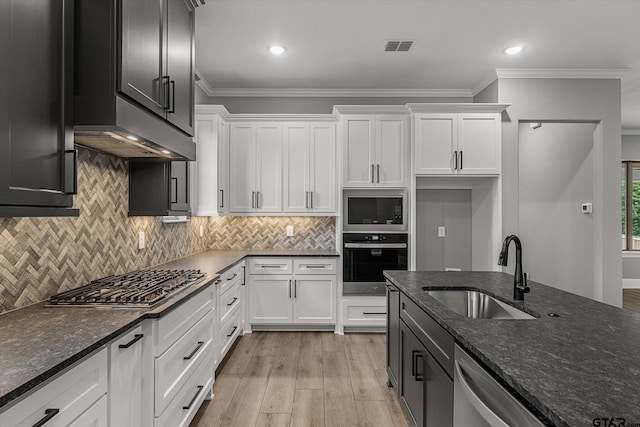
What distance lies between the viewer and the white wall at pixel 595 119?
3.89 m

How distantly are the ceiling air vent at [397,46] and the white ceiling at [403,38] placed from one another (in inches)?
2.6

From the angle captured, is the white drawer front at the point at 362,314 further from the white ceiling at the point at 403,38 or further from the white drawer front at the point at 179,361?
the white ceiling at the point at 403,38

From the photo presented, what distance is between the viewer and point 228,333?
322 cm

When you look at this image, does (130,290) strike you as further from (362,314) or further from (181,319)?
(362,314)

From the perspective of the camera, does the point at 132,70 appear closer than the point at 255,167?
Yes

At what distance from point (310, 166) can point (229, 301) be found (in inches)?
71.1

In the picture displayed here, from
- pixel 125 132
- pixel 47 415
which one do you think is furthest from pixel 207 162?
pixel 47 415

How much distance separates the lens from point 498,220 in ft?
12.6

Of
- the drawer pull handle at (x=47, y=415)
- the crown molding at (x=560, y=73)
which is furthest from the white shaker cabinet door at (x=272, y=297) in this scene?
the crown molding at (x=560, y=73)

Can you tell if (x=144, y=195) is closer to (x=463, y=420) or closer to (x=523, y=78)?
(x=463, y=420)

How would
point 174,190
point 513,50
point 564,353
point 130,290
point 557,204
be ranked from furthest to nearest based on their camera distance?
1. point 557,204
2. point 513,50
3. point 174,190
4. point 130,290
5. point 564,353

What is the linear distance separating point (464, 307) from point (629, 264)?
6612 mm

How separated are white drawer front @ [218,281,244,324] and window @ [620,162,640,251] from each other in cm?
733

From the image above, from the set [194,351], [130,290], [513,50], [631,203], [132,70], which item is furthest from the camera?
[631,203]
